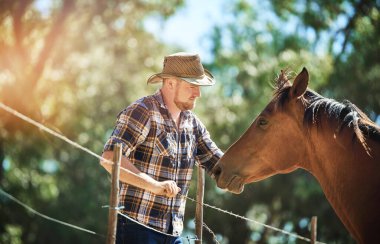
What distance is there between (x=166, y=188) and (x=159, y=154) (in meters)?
0.32

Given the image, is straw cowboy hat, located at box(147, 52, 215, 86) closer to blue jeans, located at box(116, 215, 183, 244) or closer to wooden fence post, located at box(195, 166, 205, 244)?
wooden fence post, located at box(195, 166, 205, 244)

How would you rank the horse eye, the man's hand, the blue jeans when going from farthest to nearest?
the horse eye, the blue jeans, the man's hand

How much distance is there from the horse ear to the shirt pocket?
3.02 ft

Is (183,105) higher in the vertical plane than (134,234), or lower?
higher

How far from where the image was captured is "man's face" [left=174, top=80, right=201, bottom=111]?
463cm

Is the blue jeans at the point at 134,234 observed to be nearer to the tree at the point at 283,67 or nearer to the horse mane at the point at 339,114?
the horse mane at the point at 339,114

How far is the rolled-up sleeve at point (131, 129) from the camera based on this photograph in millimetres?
4250

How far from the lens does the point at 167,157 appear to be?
174 inches

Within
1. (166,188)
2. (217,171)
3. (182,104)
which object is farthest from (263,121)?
(166,188)

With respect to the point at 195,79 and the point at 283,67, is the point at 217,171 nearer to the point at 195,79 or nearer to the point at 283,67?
the point at 195,79

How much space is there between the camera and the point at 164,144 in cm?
443

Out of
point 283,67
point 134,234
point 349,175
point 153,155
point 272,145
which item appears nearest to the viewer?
point 349,175

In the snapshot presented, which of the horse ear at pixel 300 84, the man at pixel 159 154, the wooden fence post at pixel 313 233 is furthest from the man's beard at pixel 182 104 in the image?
the wooden fence post at pixel 313 233

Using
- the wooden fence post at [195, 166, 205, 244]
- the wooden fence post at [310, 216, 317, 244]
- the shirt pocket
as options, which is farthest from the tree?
the shirt pocket
